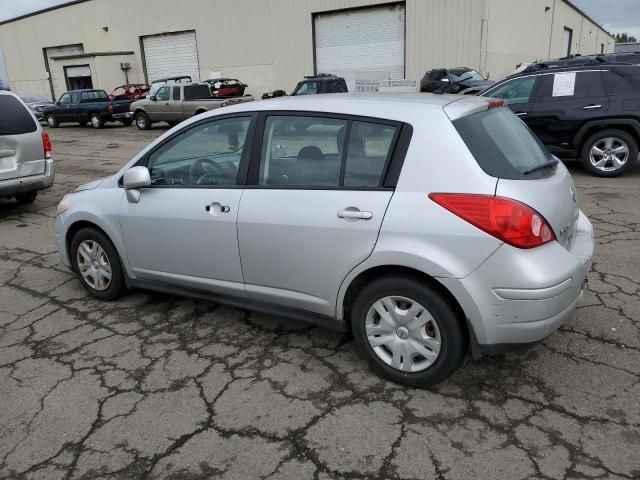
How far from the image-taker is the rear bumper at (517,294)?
262 cm

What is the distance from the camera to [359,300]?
10.1ft

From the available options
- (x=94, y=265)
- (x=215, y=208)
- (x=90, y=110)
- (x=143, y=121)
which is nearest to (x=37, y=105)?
(x=90, y=110)

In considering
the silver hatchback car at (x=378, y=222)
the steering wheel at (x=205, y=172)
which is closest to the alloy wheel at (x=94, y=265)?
the silver hatchback car at (x=378, y=222)

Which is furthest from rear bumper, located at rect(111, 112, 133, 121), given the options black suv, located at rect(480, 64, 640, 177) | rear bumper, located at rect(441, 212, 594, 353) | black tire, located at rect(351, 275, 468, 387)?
rear bumper, located at rect(441, 212, 594, 353)

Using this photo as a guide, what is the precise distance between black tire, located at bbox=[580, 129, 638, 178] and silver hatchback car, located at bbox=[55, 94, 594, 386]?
19.0ft

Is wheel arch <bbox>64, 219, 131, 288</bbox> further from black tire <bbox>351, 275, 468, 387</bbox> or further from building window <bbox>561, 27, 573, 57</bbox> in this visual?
building window <bbox>561, 27, 573, 57</bbox>

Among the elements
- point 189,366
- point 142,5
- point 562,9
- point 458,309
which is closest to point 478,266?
point 458,309

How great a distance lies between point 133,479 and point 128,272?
2.03 metres

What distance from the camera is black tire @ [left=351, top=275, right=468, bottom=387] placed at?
2.80 m

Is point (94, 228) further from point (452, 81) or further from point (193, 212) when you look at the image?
point (452, 81)

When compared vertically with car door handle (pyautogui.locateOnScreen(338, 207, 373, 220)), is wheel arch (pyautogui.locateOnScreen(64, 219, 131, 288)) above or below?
below

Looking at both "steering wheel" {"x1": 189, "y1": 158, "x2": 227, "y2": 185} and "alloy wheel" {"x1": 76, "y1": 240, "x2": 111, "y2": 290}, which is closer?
"steering wheel" {"x1": 189, "y1": 158, "x2": 227, "y2": 185}

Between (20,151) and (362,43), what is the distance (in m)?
18.9

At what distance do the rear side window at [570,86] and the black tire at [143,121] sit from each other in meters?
15.6
